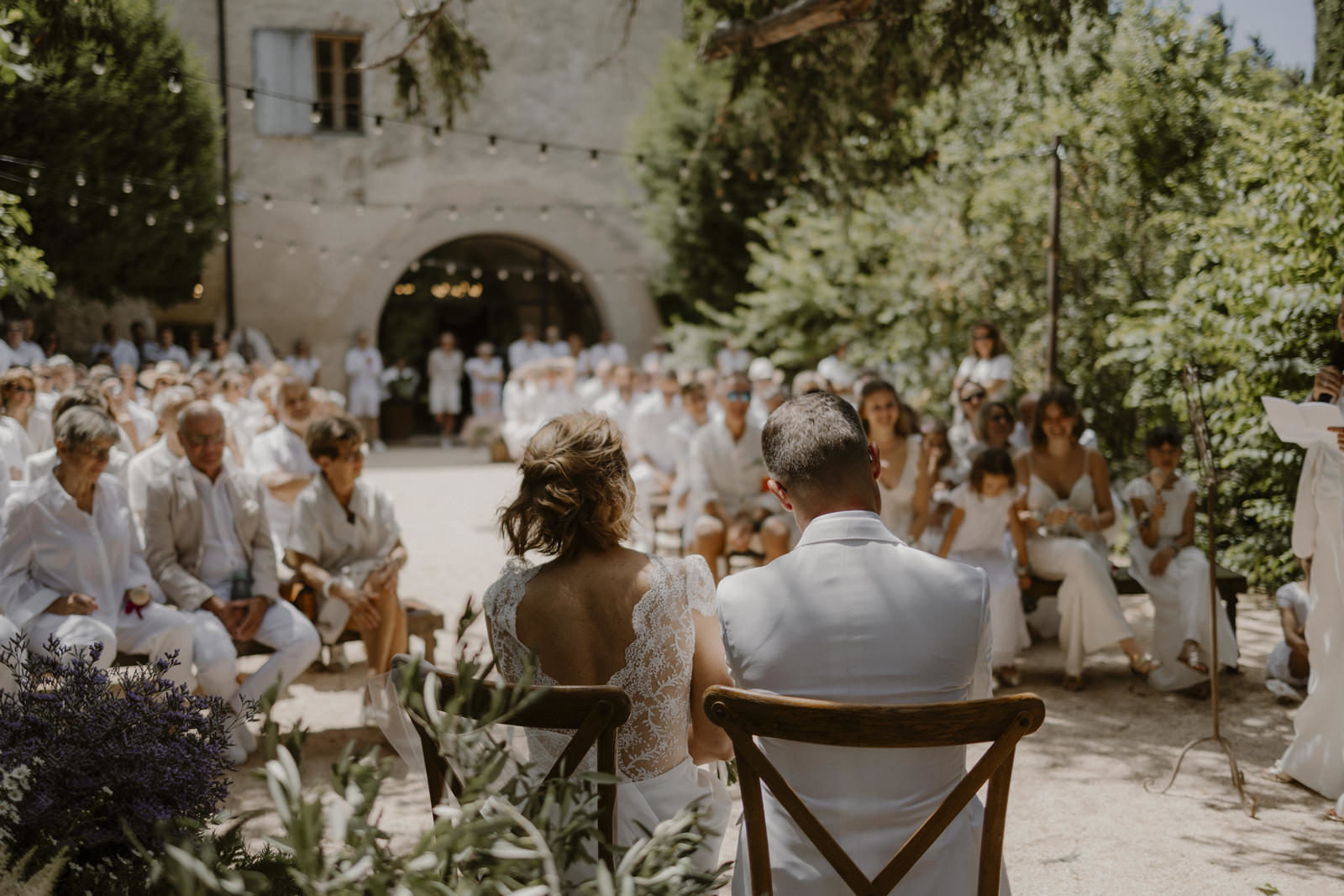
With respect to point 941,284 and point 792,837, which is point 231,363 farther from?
point 792,837

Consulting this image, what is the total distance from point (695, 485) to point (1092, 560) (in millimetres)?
2494

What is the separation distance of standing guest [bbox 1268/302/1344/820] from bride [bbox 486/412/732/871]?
2927 mm

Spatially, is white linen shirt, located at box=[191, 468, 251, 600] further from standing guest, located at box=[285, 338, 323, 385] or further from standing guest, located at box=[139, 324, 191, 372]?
standing guest, located at box=[285, 338, 323, 385]

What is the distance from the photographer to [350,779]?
5.35 feet

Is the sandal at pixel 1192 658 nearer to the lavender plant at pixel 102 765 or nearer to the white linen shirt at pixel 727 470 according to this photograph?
the white linen shirt at pixel 727 470

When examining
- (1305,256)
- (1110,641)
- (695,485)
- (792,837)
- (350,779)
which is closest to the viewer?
(350,779)

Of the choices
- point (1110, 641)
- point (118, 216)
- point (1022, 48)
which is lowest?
point (1110, 641)

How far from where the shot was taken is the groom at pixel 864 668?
2.28m

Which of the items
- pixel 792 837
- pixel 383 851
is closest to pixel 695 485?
pixel 792 837

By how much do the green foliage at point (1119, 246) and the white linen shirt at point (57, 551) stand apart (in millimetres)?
5940

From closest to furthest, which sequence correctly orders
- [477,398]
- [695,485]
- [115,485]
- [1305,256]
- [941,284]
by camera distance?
1. [115,485]
2. [1305,256]
3. [695,485]
4. [941,284]
5. [477,398]

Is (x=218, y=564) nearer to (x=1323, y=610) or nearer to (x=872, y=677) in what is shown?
(x=872, y=677)

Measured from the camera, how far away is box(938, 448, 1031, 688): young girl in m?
6.25

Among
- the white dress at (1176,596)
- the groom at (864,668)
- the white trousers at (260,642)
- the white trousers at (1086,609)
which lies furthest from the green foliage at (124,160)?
the groom at (864,668)
